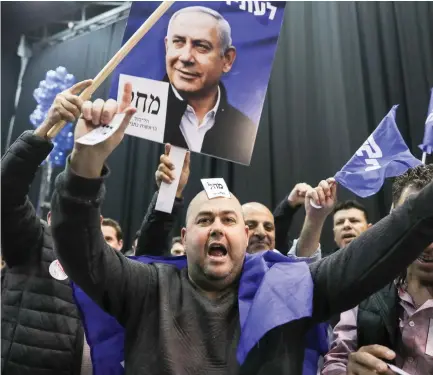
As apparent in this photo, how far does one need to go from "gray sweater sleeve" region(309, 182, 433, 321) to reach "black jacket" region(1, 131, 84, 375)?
811 millimetres

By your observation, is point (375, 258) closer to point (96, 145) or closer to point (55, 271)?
point (96, 145)

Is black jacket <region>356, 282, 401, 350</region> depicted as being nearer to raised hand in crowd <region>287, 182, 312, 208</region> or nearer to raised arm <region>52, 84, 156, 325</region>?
raised arm <region>52, 84, 156, 325</region>

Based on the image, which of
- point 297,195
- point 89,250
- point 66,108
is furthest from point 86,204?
Result: point 297,195

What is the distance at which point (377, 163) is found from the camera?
1.66 metres

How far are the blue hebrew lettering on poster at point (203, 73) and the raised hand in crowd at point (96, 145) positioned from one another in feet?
2.14

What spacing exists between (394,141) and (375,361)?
0.88m

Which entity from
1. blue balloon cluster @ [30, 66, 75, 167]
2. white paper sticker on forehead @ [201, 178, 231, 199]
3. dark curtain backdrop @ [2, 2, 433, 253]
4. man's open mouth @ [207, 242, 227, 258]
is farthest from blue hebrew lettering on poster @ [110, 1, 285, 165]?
blue balloon cluster @ [30, 66, 75, 167]

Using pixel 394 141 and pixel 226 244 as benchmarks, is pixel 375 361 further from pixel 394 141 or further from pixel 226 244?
pixel 394 141

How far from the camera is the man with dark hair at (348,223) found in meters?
2.31

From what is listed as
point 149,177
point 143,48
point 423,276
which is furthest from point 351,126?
point 423,276

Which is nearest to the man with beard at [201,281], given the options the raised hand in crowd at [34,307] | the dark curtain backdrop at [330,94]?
the raised hand in crowd at [34,307]

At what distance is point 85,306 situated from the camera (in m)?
1.19

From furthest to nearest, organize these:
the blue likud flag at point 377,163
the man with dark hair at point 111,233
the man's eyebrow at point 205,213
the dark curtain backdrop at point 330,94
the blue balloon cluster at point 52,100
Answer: the blue balloon cluster at point 52,100 < the dark curtain backdrop at point 330,94 < the man with dark hair at point 111,233 < the blue likud flag at point 377,163 < the man's eyebrow at point 205,213

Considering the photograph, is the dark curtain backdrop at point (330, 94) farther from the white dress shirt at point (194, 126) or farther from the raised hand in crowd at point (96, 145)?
the raised hand in crowd at point (96, 145)
